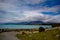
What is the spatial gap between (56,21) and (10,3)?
35.7 inches

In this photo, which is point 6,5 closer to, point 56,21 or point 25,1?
point 25,1

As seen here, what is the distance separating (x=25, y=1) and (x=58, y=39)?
915mm

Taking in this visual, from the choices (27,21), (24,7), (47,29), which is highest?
(24,7)

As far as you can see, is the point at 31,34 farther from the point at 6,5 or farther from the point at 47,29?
the point at 6,5

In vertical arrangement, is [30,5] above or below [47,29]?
above

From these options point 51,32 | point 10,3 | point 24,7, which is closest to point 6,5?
point 10,3

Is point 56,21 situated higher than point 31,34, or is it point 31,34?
point 56,21

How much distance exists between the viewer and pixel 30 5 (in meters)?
2.71

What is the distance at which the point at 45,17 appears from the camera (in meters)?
2.72

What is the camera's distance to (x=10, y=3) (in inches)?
106

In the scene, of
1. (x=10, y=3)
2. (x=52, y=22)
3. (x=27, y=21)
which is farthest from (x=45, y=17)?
(x=10, y=3)

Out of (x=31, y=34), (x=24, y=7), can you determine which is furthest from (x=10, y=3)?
(x=31, y=34)

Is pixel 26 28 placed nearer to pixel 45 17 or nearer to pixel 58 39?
pixel 45 17

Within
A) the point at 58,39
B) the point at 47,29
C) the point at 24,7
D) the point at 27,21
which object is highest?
the point at 24,7
